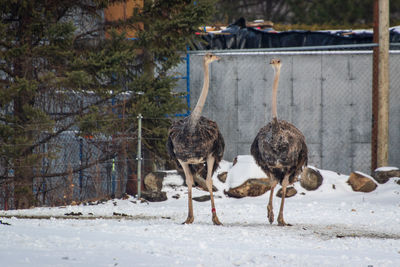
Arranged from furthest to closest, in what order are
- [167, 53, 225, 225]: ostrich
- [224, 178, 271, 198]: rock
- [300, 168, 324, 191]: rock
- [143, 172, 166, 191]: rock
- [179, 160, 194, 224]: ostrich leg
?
[143, 172, 166, 191]: rock, [300, 168, 324, 191]: rock, [224, 178, 271, 198]: rock, [179, 160, 194, 224]: ostrich leg, [167, 53, 225, 225]: ostrich

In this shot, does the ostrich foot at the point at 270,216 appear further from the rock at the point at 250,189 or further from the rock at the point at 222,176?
the rock at the point at 222,176

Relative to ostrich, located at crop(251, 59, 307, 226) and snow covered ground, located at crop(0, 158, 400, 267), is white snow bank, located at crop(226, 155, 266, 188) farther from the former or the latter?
ostrich, located at crop(251, 59, 307, 226)

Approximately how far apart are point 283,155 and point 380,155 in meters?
4.73

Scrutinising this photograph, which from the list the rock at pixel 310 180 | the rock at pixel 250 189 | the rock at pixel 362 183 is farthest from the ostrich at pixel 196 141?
the rock at pixel 362 183

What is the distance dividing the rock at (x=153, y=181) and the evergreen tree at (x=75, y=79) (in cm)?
57

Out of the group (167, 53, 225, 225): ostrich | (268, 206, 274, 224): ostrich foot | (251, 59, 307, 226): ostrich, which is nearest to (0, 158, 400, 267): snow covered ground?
(268, 206, 274, 224): ostrich foot

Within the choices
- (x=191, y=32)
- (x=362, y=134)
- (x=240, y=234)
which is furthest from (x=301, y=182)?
(x=240, y=234)

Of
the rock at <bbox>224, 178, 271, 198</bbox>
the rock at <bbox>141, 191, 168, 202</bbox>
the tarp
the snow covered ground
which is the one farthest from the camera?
the tarp

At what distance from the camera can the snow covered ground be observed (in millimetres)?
6109

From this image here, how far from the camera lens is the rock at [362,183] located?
13.0m

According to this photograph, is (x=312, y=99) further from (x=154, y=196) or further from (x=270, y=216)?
(x=270, y=216)

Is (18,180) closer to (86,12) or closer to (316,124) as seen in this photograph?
(86,12)

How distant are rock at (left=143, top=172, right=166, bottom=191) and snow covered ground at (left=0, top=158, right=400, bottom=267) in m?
0.18

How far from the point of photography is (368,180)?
1307 centimetres
